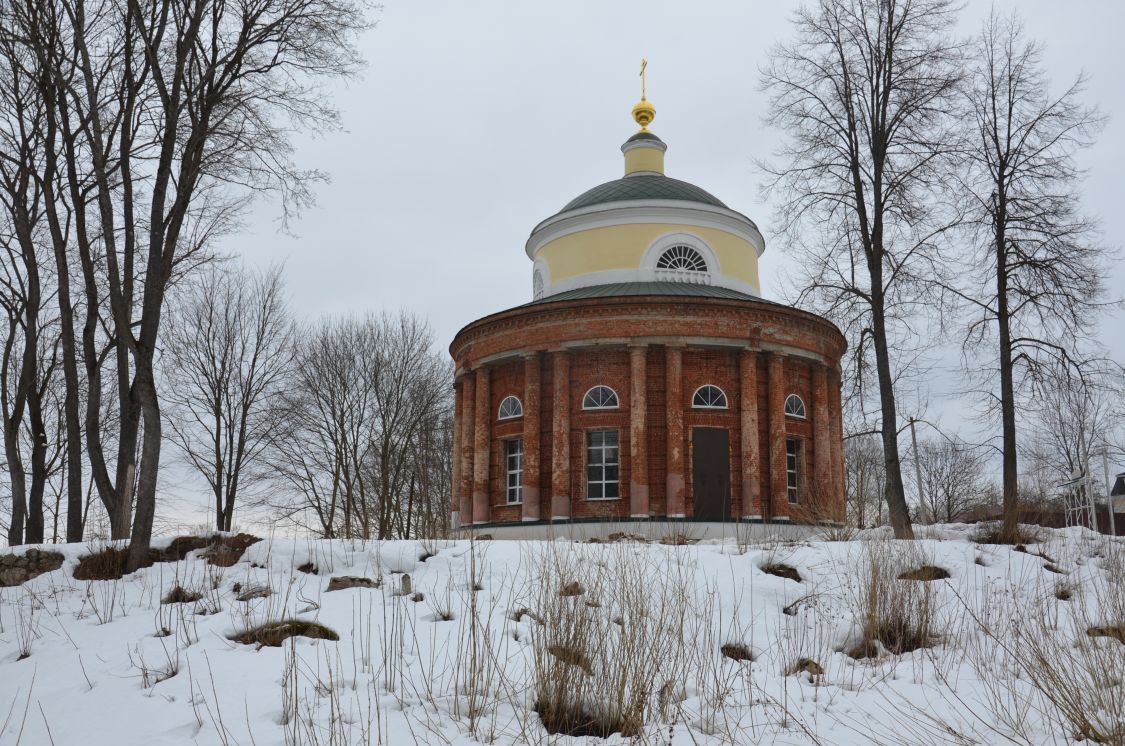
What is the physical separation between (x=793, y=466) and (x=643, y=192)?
8700 mm

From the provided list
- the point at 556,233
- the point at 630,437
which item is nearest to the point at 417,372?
the point at 556,233

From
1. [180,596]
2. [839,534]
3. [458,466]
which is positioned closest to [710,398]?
[458,466]

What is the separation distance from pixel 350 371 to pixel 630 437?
1601cm

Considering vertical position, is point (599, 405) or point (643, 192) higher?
point (643, 192)

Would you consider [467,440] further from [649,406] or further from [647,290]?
[647,290]

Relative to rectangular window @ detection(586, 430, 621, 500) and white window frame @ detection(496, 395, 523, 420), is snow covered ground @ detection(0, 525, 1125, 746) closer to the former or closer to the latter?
rectangular window @ detection(586, 430, 621, 500)

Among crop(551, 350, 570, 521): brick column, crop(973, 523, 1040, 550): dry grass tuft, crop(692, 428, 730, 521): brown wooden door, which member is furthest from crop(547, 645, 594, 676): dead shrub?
crop(692, 428, 730, 521): brown wooden door

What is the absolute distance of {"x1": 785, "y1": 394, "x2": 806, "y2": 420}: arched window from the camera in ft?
73.9

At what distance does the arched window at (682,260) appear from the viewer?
24448 millimetres

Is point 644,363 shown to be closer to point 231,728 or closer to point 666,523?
point 666,523

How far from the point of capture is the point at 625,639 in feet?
18.0

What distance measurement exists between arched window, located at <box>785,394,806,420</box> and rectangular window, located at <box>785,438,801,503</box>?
660mm

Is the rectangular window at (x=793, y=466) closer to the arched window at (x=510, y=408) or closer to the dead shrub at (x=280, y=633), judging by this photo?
the arched window at (x=510, y=408)

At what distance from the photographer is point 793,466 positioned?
73.9ft
